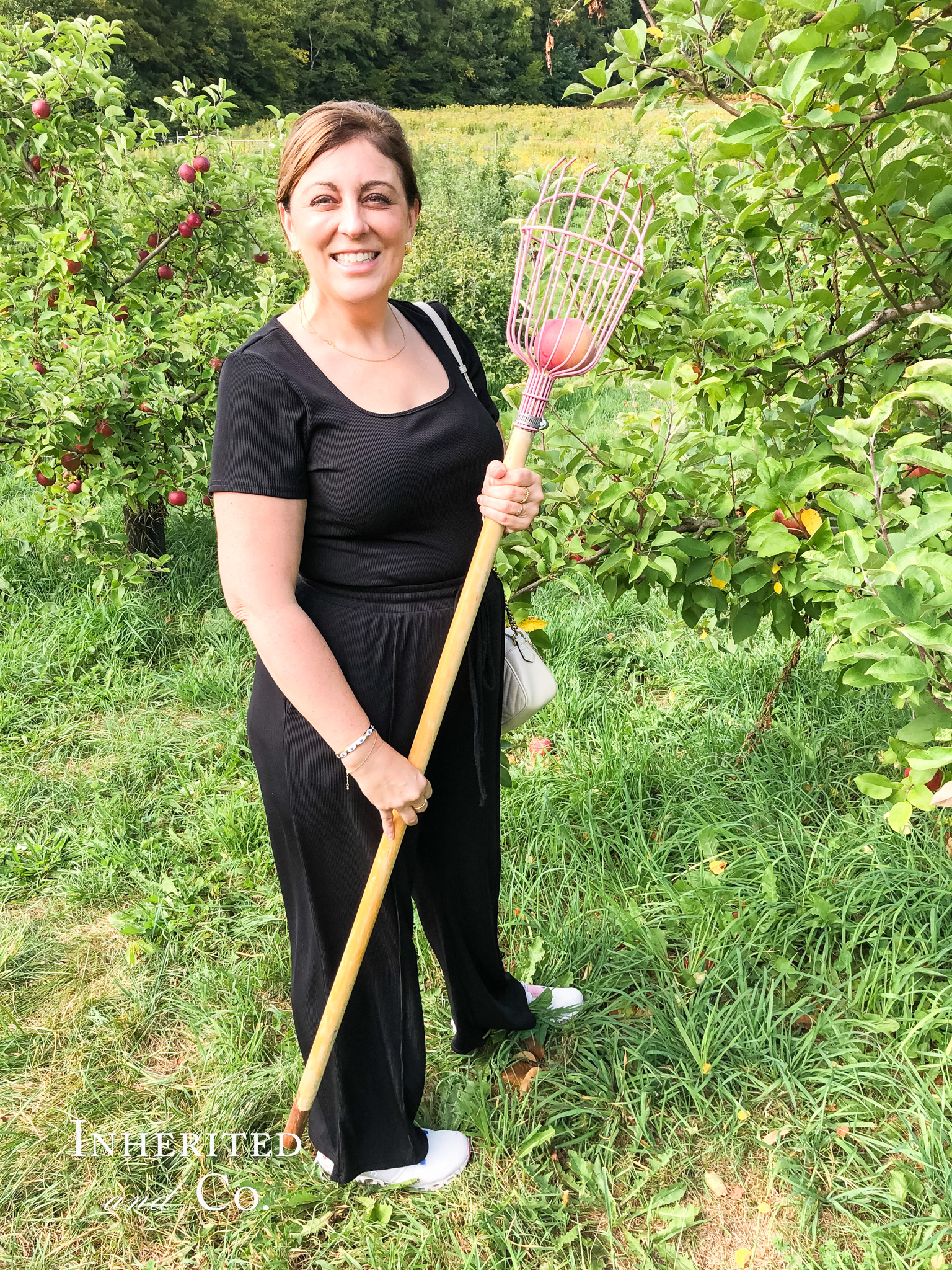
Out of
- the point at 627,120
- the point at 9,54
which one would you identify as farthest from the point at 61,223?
the point at 627,120

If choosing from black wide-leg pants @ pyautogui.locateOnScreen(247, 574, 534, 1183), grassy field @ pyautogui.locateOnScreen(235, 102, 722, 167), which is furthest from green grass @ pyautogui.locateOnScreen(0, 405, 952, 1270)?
grassy field @ pyautogui.locateOnScreen(235, 102, 722, 167)

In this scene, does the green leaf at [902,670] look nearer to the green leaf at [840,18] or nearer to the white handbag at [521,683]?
the white handbag at [521,683]

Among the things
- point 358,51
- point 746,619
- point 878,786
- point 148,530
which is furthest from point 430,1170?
point 358,51

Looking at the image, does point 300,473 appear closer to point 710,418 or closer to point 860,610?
point 860,610

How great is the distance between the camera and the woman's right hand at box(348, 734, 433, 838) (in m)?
1.43

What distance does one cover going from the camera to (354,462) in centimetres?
136

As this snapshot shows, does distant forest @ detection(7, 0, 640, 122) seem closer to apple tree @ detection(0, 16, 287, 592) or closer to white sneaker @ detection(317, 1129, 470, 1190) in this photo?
apple tree @ detection(0, 16, 287, 592)

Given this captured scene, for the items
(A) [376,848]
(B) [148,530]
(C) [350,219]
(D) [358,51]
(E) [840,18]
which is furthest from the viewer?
(D) [358,51]

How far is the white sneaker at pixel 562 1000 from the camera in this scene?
2180 mm

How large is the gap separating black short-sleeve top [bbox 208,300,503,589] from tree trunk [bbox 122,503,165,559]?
122 inches

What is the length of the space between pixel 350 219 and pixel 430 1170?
186cm

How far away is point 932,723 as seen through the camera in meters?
1.32

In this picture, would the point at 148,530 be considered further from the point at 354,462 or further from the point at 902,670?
the point at 902,670

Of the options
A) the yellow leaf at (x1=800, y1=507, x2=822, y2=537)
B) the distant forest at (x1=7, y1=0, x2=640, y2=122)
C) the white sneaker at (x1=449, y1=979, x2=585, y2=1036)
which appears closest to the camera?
the yellow leaf at (x1=800, y1=507, x2=822, y2=537)
